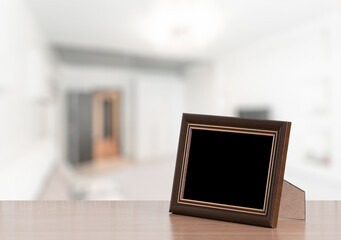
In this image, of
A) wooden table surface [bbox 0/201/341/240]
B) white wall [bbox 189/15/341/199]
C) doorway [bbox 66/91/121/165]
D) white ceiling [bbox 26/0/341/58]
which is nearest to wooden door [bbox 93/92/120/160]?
doorway [bbox 66/91/121/165]

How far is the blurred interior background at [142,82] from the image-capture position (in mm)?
2584

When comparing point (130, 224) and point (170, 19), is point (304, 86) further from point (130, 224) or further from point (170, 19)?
point (130, 224)

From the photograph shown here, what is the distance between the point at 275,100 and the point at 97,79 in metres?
3.87

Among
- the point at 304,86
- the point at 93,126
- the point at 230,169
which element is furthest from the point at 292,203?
the point at 93,126

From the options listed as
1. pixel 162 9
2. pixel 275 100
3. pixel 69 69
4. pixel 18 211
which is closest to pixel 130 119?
pixel 69 69

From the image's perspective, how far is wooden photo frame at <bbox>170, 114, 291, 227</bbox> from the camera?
519 millimetres

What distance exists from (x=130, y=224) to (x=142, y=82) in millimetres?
6498

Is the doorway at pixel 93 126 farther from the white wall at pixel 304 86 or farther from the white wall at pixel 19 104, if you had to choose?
the white wall at pixel 304 86

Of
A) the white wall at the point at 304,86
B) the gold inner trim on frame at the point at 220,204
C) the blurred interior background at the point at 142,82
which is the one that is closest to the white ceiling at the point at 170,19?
the blurred interior background at the point at 142,82

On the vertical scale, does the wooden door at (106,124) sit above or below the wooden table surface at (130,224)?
below

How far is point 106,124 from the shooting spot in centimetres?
689

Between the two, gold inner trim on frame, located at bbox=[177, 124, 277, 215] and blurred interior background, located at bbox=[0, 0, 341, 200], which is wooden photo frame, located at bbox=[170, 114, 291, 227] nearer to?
gold inner trim on frame, located at bbox=[177, 124, 277, 215]

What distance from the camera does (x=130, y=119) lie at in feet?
23.1

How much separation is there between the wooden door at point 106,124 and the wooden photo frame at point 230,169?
622 centimetres
